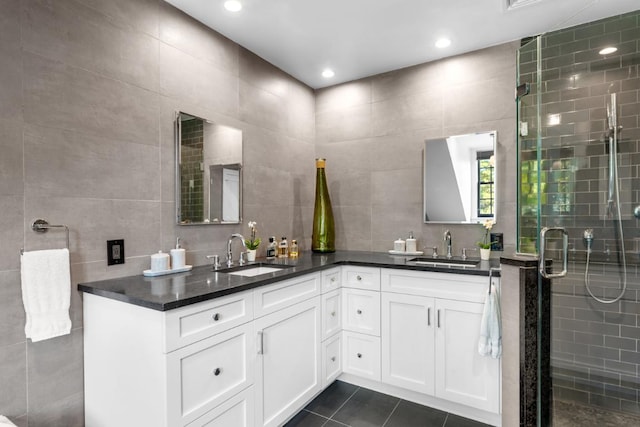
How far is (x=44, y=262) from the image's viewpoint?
4.75ft

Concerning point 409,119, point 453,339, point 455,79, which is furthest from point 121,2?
point 453,339

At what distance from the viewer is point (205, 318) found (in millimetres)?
1452

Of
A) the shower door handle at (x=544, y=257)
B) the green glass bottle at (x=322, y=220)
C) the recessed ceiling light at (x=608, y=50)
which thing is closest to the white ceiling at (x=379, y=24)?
the recessed ceiling light at (x=608, y=50)

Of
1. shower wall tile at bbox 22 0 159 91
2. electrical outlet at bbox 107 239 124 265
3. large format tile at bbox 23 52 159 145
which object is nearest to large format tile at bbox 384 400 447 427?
electrical outlet at bbox 107 239 124 265

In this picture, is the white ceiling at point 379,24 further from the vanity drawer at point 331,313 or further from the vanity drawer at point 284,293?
the vanity drawer at point 331,313

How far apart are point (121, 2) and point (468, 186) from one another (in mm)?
2604

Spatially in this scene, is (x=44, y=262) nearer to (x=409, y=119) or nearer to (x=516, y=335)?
(x=516, y=335)

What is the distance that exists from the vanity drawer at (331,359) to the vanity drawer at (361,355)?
5cm

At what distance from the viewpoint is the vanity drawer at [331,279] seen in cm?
231

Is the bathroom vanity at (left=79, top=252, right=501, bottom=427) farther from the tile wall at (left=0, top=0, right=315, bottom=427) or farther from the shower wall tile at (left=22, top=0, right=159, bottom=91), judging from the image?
the shower wall tile at (left=22, top=0, right=159, bottom=91)

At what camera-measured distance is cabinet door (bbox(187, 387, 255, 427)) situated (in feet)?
4.76

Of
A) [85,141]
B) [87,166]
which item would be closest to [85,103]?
[85,141]

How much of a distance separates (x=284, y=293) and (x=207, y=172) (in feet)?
3.28

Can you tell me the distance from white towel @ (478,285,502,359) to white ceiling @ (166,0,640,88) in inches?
63.5
